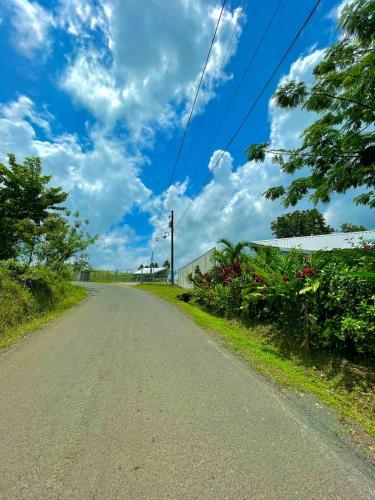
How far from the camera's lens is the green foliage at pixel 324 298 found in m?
5.13

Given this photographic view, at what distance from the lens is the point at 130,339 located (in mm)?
7609

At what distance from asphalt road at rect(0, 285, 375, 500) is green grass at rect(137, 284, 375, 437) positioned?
37 centimetres

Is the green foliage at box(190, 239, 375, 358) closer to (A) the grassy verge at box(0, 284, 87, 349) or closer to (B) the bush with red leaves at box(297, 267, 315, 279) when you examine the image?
(B) the bush with red leaves at box(297, 267, 315, 279)

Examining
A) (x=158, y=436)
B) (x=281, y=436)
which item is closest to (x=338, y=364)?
(x=281, y=436)

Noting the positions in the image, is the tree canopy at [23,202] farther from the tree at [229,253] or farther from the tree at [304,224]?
the tree at [304,224]

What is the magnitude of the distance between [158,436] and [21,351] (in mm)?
4693

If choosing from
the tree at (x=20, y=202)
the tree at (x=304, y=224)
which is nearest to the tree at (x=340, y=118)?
the tree at (x=20, y=202)

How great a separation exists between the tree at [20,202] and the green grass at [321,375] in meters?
13.3

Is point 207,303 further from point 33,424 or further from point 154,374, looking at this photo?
point 33,424

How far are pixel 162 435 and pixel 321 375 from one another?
333 centimetres

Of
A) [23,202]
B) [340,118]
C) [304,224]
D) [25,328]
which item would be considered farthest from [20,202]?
[304,224]

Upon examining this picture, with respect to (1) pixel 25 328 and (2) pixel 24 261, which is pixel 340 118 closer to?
(1) pixel 25 328

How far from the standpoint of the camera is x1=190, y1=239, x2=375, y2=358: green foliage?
513cm

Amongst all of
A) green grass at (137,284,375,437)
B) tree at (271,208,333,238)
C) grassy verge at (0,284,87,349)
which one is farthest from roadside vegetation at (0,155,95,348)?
tree at (271,208,333,238)
